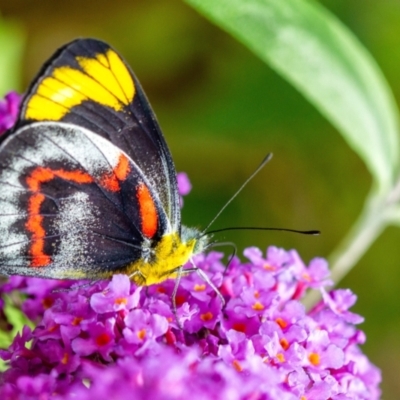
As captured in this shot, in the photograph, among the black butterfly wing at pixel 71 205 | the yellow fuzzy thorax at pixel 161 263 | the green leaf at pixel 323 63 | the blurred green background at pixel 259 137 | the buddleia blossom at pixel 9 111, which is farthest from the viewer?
the blurred green background at pixel 259 137

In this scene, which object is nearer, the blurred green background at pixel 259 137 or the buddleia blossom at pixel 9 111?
the buddleia blossom at pixel 9 111

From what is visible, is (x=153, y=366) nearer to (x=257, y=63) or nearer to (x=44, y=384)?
(x=44, y=384)

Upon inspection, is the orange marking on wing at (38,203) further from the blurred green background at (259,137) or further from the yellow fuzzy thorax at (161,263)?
the blurred green background at (259,137)

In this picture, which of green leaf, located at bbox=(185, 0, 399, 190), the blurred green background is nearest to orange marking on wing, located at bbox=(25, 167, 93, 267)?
green leaf, located at bbox=(185, 0, 399, 190)

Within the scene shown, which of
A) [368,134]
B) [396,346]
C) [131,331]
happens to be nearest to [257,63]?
[368,134]

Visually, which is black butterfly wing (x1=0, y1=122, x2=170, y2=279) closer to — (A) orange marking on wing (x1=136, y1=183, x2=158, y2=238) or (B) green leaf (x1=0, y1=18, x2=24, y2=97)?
(A) orange marking on wing (x1=136, y1=183, x2=158, y2=238)

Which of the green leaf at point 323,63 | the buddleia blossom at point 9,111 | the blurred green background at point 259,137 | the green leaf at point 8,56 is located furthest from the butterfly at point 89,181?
the blurred green background at point 259,137
